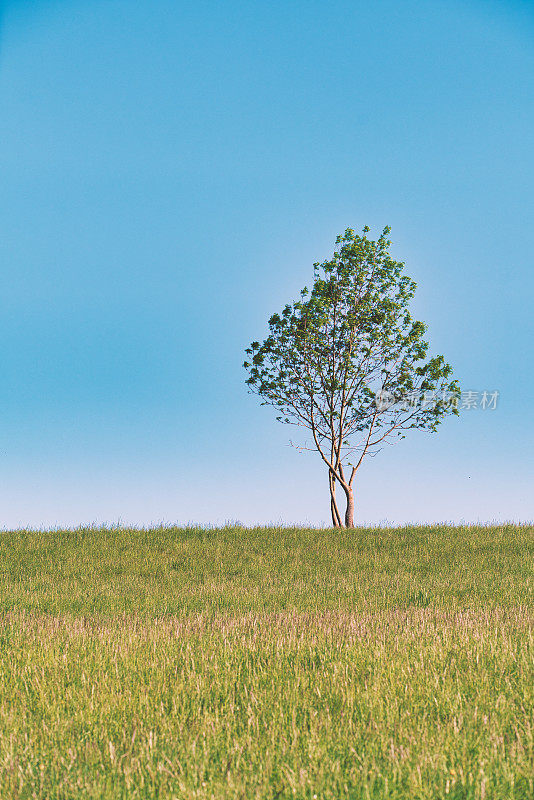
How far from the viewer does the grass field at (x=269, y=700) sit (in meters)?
2.97

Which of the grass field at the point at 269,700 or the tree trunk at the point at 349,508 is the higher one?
the tree trunk at the point at 349,508

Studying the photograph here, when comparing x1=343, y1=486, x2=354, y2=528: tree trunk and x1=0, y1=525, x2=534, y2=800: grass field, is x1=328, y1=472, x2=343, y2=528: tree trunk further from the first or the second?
x1=0, y1=525, x2=534, y2=800: grass field

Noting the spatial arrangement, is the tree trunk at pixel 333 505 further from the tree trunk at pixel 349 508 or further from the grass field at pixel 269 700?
the grass field at pixel 269 700

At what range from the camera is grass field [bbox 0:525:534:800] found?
2.97 meters

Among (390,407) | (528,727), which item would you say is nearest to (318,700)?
(528,727)

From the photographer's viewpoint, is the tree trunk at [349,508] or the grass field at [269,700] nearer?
the grass field at [269,700]

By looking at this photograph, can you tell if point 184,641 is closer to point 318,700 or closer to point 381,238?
point 318,700

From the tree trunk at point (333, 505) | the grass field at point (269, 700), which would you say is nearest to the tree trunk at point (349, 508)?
the tree trunk at point (333, 505)

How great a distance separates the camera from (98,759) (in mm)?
3277

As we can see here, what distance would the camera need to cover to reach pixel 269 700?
4121 millimetres

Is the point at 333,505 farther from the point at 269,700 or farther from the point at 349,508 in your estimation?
the point at 269,700

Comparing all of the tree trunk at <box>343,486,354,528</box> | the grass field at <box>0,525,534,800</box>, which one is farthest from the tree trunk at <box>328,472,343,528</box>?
the grass field at <box>0,525,534,800</box>

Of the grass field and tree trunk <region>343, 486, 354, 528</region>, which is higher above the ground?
tree trunk <region>343, 486, 354, 528</region>

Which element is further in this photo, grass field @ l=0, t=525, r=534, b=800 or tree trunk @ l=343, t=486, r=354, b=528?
tree trunk @ l=343, t=486, r=354, b=528
